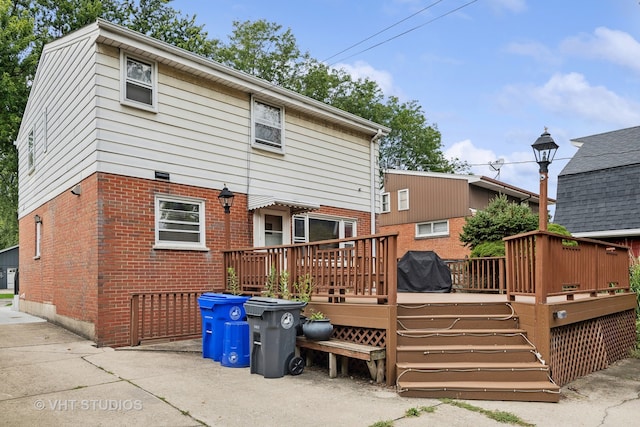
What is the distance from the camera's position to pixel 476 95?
16578mm

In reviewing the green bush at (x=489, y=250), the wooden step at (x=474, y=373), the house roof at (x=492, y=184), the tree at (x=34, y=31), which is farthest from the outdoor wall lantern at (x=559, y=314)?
the tree at (x=34, y=31)

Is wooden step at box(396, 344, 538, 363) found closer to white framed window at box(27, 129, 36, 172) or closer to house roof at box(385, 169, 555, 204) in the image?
white framed window at box(27, 129, 36, 172)

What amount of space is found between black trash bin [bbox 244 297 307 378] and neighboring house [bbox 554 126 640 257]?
11486mm

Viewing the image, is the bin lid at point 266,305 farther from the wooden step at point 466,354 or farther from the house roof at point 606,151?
the house roof at point 606,151

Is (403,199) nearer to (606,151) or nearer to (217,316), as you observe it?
(606,151)

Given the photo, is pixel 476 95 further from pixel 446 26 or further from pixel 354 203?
pixel 354 203

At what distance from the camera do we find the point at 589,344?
24.8 feet

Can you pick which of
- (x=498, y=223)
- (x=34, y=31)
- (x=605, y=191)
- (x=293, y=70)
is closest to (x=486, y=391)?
(x=498, y=223)

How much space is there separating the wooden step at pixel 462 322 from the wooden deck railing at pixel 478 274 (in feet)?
14.5

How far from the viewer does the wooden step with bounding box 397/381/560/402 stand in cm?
539

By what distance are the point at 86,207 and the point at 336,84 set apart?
23.8 meters

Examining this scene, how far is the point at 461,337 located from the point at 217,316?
352 cm

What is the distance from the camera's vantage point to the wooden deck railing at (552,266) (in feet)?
20.9

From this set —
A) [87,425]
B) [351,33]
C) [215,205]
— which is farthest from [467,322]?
[351,33]
